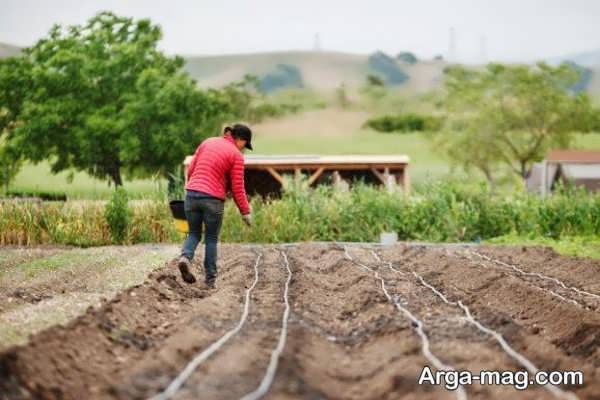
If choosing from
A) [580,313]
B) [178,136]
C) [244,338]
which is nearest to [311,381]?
[244,338]

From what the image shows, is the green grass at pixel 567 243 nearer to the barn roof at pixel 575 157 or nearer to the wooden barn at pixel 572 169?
the wooden barn at pixel 572 169

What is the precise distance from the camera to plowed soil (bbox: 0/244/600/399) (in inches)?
183

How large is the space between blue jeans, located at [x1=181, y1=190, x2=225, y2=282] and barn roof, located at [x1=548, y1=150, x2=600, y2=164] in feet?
83.0

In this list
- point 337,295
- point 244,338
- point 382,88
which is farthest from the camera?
point 382,88

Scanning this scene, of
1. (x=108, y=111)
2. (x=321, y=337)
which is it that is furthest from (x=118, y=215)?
(x=108, y=111)

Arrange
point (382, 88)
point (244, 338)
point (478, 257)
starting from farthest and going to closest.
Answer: point (382, 88) → point (478, 257) → point (244, 338)

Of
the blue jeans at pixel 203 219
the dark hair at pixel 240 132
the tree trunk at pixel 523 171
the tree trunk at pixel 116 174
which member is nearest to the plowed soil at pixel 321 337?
the blue jeans at pixel 203 219

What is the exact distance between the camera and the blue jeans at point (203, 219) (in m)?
9.05

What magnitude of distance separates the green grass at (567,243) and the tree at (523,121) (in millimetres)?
28012

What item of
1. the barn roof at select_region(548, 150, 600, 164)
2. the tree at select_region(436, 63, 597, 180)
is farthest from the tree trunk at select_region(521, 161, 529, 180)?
the barn roof at select_region(548, 150, 600, 164)

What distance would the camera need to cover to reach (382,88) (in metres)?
80.2

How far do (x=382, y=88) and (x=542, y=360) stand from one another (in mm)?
75829

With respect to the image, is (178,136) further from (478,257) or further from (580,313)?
(580,313)

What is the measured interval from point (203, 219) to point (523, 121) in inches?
1492
